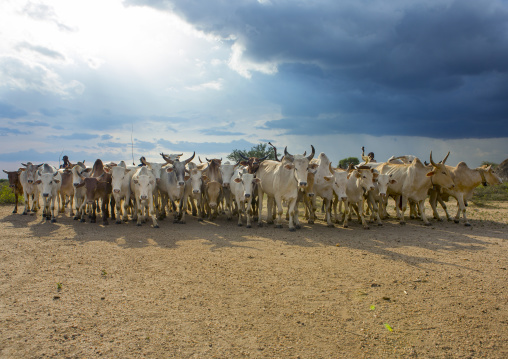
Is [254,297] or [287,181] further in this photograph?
[287,181]

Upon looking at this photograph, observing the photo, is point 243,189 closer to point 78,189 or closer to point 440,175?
point 78,189

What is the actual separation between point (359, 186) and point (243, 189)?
13.9 ft

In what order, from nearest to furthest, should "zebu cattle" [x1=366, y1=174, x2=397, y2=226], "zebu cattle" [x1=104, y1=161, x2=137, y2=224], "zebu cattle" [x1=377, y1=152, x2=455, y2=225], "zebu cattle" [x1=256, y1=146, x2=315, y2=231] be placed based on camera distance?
"zebu cattle" [x1=256, y1=146, x2=315, y2=231] → "zebu cattle" [x1=366, y1=174, x2=397, y2=226] → "zebu cattle" [x1=104, y1=161, x2=137, y2=224] → "zebu cattle" [x1=377, y1=152, x2=455, y2=225]

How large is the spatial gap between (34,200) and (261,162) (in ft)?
35.5

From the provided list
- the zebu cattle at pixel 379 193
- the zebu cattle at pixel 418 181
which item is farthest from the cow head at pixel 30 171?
the zebu cattle at pixel 418 181

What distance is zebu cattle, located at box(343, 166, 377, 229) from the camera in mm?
11906

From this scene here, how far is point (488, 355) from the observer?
395 cm

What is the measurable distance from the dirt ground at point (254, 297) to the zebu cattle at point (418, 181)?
328 centimetres

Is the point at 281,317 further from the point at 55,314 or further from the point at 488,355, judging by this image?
the point at 55,314

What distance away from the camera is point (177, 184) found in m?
13.4

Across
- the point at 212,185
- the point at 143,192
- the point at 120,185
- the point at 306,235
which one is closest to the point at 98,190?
the point at 120,185

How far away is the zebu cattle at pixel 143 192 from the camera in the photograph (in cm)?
1206

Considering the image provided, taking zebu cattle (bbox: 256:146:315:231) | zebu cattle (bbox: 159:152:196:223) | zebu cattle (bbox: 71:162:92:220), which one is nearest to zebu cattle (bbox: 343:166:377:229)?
zebu cattle (bbox: 256:146:315:231)

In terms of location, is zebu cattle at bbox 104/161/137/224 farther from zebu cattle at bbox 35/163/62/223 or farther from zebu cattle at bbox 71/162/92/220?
zebu cattle at bbox 35/163/62/223
